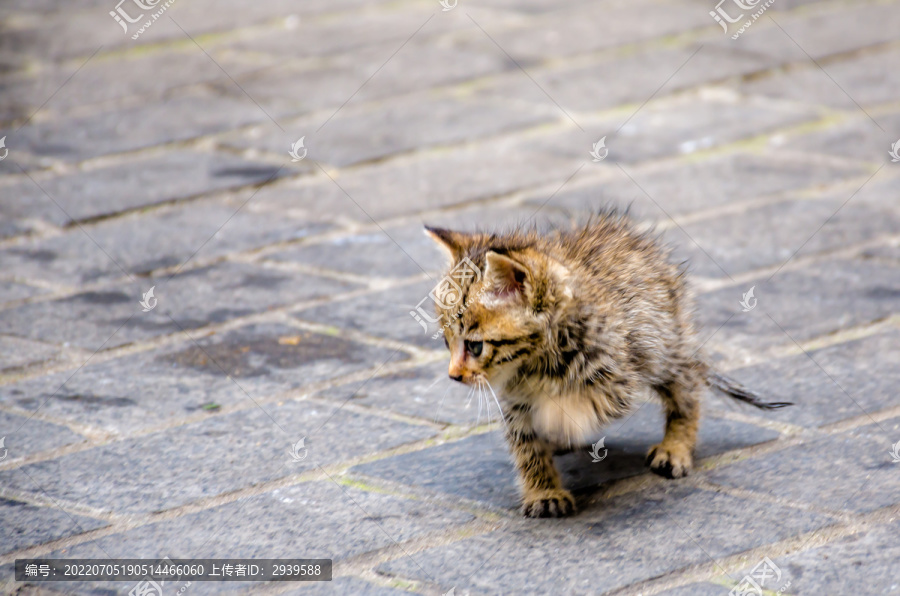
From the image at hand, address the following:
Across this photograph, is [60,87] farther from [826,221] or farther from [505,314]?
[505,314]

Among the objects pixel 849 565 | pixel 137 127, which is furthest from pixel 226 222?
pixel 849 565

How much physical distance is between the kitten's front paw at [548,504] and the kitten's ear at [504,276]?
1.82ft

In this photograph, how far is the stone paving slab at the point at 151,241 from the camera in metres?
4.64

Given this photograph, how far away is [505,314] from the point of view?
279cm

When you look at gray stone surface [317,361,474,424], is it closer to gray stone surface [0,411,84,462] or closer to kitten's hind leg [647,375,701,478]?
kitten's hind leg [647,375,701,478]

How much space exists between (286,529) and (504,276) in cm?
88

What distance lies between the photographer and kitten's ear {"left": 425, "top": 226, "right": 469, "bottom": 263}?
3.01 m

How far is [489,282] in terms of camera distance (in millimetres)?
2789

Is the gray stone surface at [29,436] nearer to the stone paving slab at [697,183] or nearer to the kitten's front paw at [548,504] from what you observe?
the kitten's front paw at [548,504]

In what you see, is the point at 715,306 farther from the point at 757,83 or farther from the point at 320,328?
the point at 757,83

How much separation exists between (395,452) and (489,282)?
0.71 metres

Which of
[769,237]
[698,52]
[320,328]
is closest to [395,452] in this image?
[320,328]

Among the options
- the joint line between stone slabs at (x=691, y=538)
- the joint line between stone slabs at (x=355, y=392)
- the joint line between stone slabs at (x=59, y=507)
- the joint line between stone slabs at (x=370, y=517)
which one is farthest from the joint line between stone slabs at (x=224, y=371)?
the joint line between stone slabs at (x=691, y=538)

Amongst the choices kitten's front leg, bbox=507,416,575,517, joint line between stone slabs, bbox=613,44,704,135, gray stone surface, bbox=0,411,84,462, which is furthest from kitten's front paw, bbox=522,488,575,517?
joint line between stone slabs, bbox=613,44,704,135
